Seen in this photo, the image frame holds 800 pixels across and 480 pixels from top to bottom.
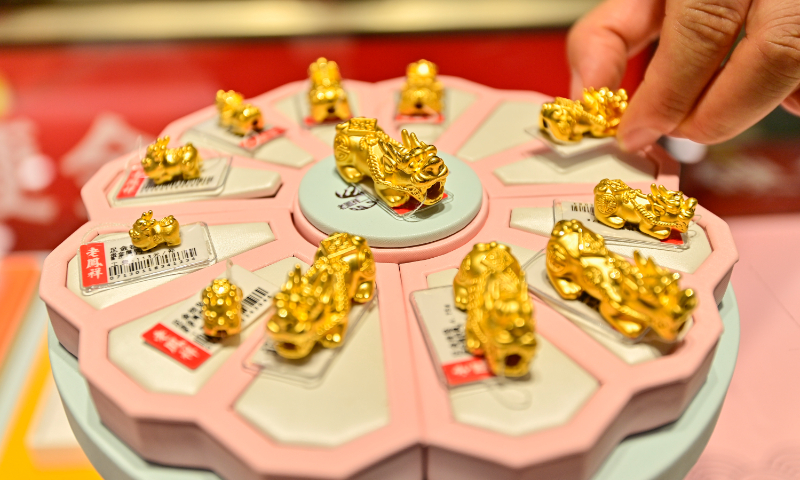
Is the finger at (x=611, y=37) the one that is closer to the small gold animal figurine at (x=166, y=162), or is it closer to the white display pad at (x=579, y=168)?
A: the white display pad at (x=579, y=168)

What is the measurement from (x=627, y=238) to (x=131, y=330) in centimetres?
96

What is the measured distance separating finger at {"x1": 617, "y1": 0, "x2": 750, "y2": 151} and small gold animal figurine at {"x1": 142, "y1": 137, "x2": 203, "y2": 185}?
1049 millimetres

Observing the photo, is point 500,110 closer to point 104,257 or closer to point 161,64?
point 104,257

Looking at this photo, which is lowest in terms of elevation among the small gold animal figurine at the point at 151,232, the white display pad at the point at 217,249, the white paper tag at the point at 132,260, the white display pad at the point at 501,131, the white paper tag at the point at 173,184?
the white display pad at the point at 501,131

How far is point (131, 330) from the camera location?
104cm

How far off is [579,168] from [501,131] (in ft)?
0.86

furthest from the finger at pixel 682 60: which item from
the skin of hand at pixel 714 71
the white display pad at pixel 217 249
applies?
the white display pad at pixel 217 249

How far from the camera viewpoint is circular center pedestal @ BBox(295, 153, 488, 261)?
121 centimetres

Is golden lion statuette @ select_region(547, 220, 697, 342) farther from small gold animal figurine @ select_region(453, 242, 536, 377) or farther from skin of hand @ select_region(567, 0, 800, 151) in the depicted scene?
skin of hand @ select_region(567, 0, 800, 151)

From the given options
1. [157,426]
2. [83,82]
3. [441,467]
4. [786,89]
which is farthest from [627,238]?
[83,82]

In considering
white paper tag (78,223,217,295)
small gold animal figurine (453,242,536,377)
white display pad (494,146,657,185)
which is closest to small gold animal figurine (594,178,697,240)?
white display pad (494,146,657,185)

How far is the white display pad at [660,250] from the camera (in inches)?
46.0

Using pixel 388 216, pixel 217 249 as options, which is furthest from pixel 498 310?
pixel 217 249

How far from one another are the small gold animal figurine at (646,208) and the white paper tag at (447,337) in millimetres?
396
